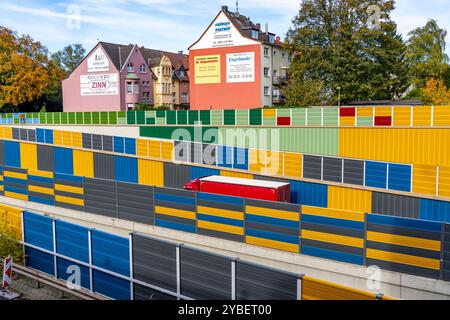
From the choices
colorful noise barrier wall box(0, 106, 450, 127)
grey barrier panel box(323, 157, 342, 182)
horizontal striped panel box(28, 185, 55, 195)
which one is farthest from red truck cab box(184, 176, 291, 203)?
colorful noise barrier wall box(0, 106, 450, 127)

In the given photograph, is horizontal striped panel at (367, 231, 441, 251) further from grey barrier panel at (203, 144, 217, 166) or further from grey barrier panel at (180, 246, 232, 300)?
grey barrier panel at (203, 144, 217, 166)

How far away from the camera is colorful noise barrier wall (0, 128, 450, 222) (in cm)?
1534

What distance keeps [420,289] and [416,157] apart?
1828 cm

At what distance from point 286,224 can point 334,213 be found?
171 centimetres

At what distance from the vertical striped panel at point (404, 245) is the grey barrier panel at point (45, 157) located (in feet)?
74.2

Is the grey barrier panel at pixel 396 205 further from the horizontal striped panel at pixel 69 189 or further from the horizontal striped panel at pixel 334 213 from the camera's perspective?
the horizontal striped panel at pixel 69 189

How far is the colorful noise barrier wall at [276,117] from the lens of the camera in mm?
28859

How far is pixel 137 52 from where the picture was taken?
64438 mm

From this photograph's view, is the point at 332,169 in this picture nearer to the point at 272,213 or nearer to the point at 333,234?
the point at 272,213

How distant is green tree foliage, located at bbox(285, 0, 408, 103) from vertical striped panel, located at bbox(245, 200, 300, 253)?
32420 millimetres

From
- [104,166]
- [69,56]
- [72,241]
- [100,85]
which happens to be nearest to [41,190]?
[104,166]

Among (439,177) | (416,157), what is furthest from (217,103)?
(439,177)

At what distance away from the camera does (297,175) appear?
19.9 meters

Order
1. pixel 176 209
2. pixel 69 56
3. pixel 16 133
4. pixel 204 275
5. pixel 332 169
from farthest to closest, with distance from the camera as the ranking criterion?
pixel 69 56 < pixel 16 133 < pixel 332 169 < pixel 176 209 < pixel 204 275
